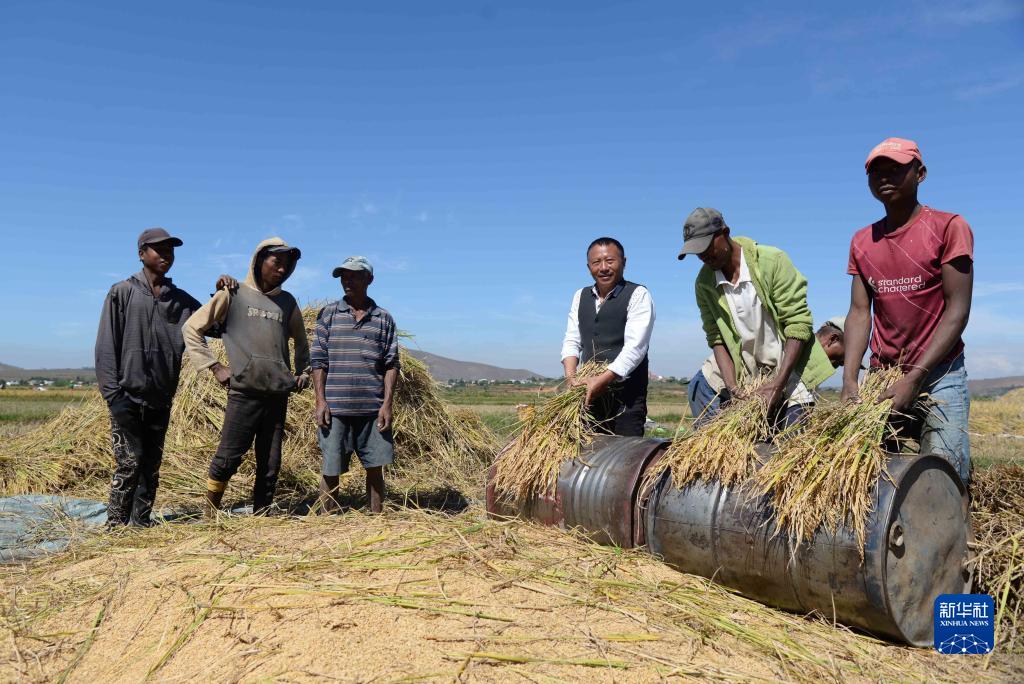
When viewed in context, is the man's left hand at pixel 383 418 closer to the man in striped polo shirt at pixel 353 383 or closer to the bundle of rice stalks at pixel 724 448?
the man in striped polo shirt at pixel 353 383

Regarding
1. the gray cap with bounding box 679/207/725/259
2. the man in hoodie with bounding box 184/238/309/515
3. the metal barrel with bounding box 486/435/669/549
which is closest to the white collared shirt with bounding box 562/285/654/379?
the metal barrel with bounding box 486/435/669/549

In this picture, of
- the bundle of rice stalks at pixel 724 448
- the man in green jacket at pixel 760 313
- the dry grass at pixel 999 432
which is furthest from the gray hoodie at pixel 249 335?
the dry grass at pixel 999 432

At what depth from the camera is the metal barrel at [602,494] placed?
365 centimetres

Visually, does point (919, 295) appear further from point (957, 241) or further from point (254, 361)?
point (254, 361)

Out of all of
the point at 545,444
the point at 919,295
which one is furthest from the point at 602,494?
the point at 919,295

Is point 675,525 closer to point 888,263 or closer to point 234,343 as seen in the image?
point 888,263

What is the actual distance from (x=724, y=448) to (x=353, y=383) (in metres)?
2.69

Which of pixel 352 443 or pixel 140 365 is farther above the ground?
pixel 140 365

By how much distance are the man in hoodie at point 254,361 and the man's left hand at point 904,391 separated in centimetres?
379

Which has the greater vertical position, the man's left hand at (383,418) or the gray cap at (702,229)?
the gray cap at (702,229)

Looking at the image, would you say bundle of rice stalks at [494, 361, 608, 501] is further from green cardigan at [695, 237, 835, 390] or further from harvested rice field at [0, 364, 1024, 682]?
green cardigan at [695, 237, 835, 390]

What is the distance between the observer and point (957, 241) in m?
2.97

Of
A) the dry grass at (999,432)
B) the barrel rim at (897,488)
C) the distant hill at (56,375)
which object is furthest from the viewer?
the distant hill at (56,375)

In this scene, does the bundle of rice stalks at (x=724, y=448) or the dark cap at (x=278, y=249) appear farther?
the dark cap at (x=278, y=249)
